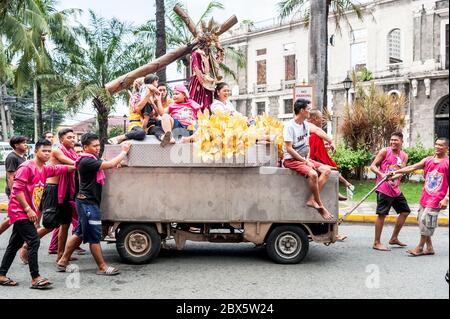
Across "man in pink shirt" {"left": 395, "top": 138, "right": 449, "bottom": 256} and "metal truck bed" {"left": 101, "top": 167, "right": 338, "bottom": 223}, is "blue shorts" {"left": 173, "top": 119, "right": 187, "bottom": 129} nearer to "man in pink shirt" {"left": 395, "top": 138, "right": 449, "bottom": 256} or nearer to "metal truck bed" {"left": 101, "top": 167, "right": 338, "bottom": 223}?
"metal truck bed" {"left": 101, "top": 167, "right": 338, "bottom": 223}

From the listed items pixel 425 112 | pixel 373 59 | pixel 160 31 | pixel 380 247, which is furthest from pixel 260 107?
pixel 380 247

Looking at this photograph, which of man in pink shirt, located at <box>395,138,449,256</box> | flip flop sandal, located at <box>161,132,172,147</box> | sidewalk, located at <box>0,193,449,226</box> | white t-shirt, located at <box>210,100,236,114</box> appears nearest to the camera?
flip flop sandal, located at <box>161,132,172,147</box>

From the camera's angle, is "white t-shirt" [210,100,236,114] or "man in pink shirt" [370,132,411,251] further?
"man in pink shirt" [370,132,411,251]

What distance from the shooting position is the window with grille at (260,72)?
129ft

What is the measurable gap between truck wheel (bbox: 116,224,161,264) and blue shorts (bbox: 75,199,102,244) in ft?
1.71

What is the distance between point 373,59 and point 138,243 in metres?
29.9

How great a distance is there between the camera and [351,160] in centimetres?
1474

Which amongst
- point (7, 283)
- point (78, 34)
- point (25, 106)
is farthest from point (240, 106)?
point (7, 283)

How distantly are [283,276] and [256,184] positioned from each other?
1.16 m

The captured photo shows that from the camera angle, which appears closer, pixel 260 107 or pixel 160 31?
pixel 160 31

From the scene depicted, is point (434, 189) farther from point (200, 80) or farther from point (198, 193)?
point (200, 80)

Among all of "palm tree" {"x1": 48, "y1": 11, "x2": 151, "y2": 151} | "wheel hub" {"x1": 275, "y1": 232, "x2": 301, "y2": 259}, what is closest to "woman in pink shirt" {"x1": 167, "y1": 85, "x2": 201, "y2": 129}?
"wheel hub" {"x1": 275, "y1": 232, "x2": 301, "y2": 259}

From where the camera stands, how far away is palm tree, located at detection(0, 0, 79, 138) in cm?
1792

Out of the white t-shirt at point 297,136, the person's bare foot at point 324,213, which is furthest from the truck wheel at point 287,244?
the white t-shirt at point 297,136
